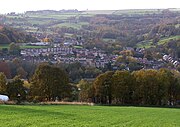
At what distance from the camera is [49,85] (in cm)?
5944

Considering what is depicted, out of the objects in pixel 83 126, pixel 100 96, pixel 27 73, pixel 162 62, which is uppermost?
pixel 162 62

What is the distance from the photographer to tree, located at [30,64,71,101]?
59125 millimetres

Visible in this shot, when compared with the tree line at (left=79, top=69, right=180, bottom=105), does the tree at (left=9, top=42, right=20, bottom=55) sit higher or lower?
higher

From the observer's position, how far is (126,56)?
479 feet

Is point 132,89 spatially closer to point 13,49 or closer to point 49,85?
point 49,85

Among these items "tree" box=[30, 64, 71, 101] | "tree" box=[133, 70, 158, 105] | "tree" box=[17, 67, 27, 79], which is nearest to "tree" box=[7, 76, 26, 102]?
"tree" box=[30, 64, 71, 101]

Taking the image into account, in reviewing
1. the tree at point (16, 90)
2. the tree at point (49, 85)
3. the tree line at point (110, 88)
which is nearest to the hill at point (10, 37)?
the tree line at point (110, 88)

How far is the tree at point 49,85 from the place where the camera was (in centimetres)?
5912

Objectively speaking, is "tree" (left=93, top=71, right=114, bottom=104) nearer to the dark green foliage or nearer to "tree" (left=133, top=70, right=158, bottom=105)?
the dark green foliage

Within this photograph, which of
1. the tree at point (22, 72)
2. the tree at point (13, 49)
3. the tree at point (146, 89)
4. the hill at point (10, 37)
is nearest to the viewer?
the tree at point (146, 89)

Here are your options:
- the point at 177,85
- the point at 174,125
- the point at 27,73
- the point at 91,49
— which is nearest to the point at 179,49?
the point at 91,49

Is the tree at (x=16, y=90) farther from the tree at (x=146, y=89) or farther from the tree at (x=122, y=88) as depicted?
the tree at (x=146, y=89)

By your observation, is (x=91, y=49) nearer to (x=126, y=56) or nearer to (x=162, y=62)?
(x=126, y=56)

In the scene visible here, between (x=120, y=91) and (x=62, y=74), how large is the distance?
9.26 meters
